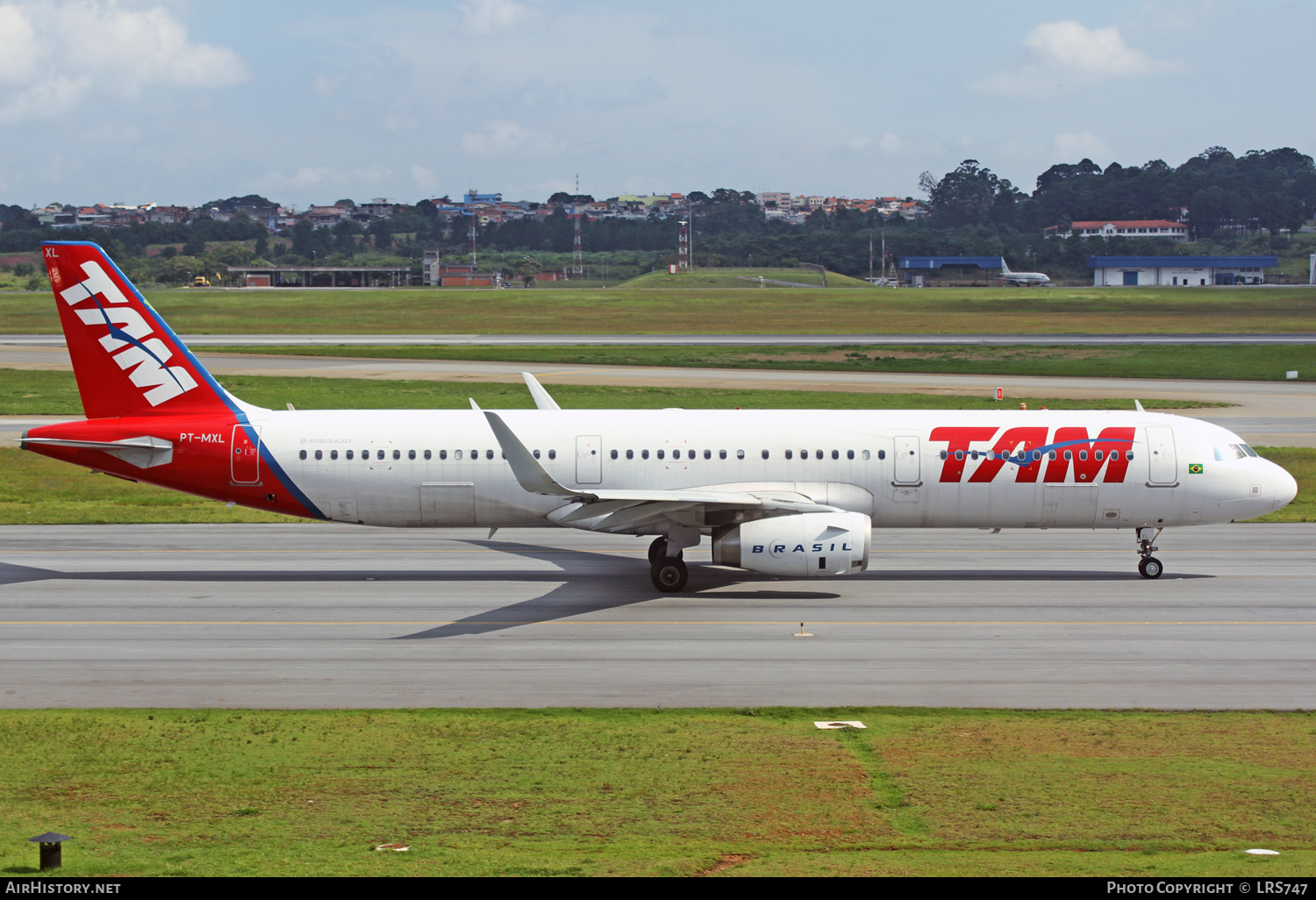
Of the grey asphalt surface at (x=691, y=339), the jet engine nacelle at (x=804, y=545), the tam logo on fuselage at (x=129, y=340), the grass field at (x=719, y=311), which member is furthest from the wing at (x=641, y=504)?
the grass field at (x=719, y=311)

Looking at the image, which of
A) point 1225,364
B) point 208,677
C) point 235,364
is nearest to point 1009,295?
point 1225,364

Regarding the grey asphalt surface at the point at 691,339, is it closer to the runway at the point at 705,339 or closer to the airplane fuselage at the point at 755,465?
the runway at the point at 705,339

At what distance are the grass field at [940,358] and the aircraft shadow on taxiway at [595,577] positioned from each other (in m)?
48.7

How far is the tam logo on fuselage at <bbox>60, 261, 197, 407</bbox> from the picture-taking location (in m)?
29.5

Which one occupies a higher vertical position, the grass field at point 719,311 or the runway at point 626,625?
the grass field at point 719,311

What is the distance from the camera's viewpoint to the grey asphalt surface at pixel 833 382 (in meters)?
59.0

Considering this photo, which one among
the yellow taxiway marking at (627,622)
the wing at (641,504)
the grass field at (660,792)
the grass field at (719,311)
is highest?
the grass field at (719,311)

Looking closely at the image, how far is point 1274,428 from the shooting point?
180ft

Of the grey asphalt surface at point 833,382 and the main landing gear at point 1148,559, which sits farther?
the grey asphalt surface at point 833,382

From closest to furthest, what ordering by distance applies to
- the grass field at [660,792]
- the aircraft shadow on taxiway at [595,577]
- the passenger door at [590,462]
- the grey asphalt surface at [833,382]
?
the grass field at [660,792] → the aircraft shadow on taxiway at [595,577] → the passenger door at [590,462] → the grey asphalt surface at [833,382]

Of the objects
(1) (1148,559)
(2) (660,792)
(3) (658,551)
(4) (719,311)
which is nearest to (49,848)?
(2) (660,792)

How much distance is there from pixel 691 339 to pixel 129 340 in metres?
79.6

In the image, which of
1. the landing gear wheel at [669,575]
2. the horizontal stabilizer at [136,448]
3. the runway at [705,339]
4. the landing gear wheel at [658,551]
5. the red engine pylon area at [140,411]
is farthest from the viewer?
the runway at [705,339]
